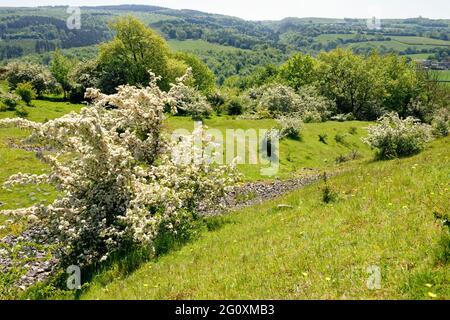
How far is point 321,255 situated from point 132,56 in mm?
69936

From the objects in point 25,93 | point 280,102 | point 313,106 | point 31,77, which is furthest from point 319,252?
point 31,77

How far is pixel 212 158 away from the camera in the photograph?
19484 mm

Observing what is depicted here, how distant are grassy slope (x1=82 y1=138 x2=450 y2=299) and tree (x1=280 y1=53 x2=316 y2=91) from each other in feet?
242

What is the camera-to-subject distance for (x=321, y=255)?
35.8 ft

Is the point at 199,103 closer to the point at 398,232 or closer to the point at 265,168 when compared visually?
the point at 265,168

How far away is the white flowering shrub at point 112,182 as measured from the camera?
15117mm

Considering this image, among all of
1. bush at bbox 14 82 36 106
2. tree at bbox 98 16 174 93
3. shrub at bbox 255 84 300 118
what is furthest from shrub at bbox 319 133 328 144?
bush at bbox 14 82 36 106

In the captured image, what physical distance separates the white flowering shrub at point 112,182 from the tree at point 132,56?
5441 centimetres

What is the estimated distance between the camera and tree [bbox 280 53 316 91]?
88125 mm

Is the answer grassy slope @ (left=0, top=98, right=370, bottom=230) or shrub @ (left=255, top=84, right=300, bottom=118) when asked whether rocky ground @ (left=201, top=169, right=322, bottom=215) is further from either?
shrub @ (left=255, top=84, right=300, bottom=118)

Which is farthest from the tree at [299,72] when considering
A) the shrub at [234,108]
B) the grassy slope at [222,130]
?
the grassy slope at [222,130]
